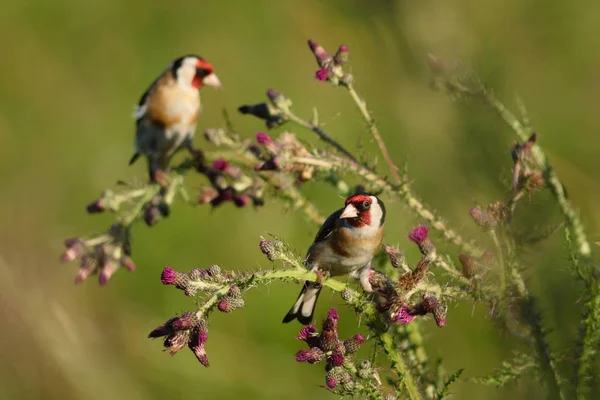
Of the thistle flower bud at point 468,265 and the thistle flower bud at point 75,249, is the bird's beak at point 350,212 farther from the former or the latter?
the thistle flower bud at point 75,249

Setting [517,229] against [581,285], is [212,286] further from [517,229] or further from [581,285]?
[581,285]

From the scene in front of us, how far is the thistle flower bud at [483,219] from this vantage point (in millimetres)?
1312

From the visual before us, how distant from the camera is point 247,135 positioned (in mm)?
4086

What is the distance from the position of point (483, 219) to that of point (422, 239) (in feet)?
0.35

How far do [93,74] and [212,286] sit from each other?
13.1ft

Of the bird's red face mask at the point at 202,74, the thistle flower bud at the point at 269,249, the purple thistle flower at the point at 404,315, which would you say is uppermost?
the bird's red face mask at the point at 202,74

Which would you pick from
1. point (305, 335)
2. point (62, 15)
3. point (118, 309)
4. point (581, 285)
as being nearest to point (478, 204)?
point (581, 285)

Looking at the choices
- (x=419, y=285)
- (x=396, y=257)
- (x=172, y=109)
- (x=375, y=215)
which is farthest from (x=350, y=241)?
(x=172, y=109)

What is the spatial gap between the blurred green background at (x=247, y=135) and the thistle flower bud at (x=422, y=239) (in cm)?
5

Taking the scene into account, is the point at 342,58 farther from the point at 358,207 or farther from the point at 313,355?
the point at 313,355

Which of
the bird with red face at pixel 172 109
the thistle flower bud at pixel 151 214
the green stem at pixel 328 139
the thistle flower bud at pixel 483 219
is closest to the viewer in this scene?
the thistle flower bud at pixel 483 219

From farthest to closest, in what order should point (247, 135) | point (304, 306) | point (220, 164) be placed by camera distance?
point (247, 135) → point (304, 306) → point (220, 164)

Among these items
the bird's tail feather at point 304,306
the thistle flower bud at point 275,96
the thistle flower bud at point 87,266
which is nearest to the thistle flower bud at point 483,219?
the thistle flower bud at point 275,96

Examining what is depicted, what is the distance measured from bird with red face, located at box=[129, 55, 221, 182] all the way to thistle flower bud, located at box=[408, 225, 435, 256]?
169 cm
